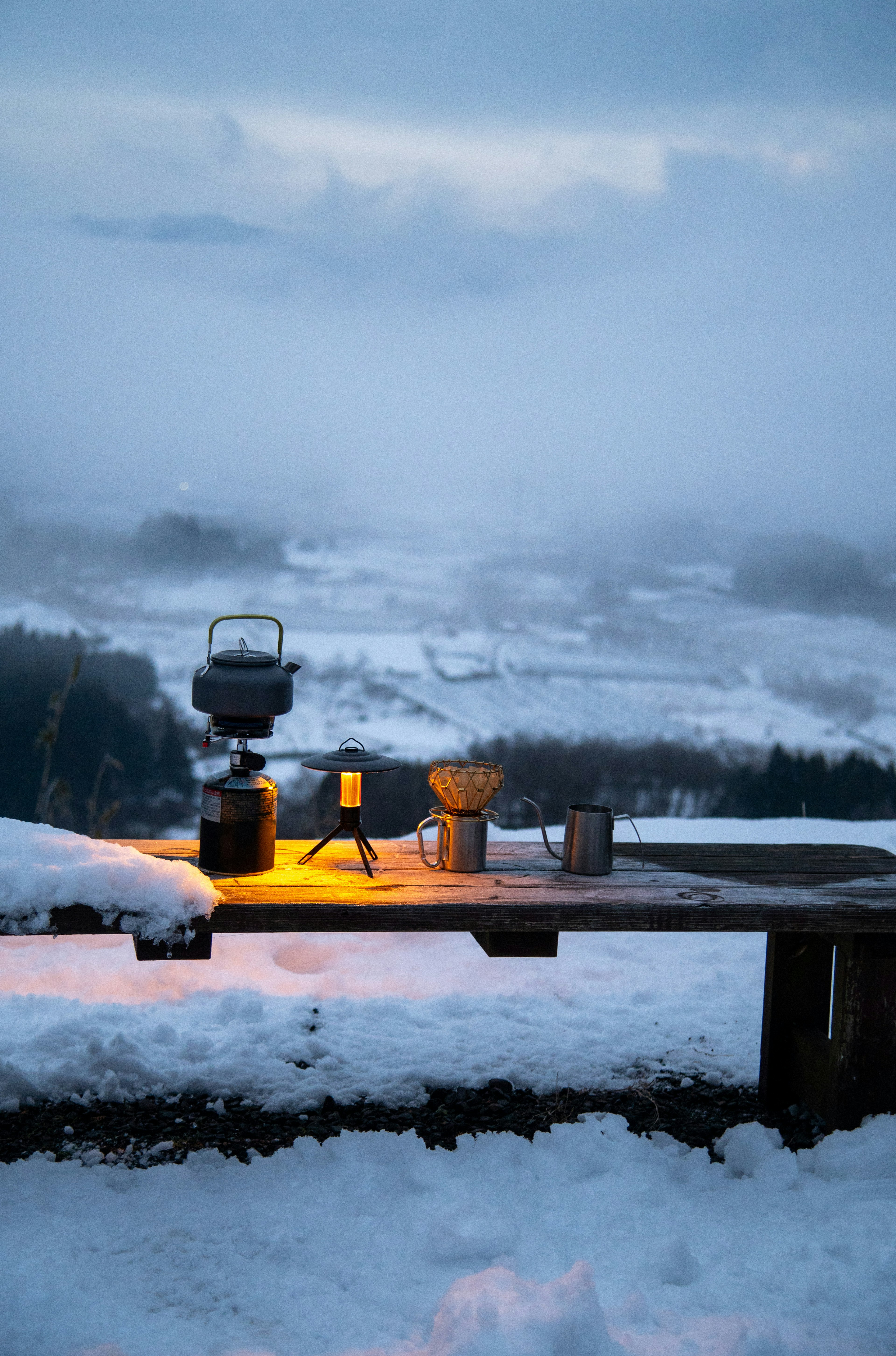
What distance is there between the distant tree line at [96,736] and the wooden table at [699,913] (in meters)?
3.64

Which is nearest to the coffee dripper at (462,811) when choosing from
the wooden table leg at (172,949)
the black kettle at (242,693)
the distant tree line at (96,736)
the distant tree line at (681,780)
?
the black kettle at (242,693)

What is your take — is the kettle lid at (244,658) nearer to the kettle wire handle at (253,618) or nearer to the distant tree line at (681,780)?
the kettle wire handle at (253,618)

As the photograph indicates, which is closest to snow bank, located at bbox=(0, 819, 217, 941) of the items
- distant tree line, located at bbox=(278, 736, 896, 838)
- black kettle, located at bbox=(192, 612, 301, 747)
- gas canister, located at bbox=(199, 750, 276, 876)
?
gas canister, located at bbox=(199, 750, 276, 876)

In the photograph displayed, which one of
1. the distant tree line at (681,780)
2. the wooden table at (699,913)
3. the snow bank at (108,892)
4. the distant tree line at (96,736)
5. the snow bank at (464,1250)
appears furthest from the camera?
the distant tree line at (681,780)

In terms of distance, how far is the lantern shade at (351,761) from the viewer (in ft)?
8.43

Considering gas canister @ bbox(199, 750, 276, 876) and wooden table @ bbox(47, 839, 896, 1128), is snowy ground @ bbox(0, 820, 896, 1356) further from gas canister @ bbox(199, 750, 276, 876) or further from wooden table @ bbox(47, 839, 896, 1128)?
gas canister @ bbox(199, 750, 276, 876)

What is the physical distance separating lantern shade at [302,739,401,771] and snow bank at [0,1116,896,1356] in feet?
3.10

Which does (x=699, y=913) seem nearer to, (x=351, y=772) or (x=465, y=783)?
(x=465, y=783)

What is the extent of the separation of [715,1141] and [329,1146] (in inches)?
39.5

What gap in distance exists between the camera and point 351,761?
2.60m

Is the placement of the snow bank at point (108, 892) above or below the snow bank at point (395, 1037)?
above

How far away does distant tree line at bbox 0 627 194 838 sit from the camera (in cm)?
652

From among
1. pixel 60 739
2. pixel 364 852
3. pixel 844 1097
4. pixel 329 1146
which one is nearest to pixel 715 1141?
pixel 844 1097

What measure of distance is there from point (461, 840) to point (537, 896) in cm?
29
